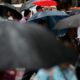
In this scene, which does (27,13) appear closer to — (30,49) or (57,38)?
(57,38)

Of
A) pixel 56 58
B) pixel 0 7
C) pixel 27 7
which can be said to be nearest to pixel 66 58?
pixel 56 58

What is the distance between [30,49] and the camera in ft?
8.95

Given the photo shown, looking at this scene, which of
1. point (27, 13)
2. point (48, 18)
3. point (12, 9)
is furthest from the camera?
point (27, 13)

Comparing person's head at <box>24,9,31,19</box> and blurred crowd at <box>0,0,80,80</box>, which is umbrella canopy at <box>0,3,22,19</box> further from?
person's head at <box>24,9,31,19</box>

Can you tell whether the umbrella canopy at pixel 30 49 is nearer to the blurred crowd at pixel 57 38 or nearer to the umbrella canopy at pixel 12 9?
the blurred crowd at pixel 57 38

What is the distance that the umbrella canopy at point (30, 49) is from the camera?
8.71ft

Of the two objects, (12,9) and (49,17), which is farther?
(12,9)

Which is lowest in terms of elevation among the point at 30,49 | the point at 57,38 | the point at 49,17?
the point at 49,17

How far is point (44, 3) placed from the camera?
15570 millimetres

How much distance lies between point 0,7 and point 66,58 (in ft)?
33.3

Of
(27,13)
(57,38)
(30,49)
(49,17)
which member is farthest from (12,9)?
(30,49)

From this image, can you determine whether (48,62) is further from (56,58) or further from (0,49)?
(0,49)

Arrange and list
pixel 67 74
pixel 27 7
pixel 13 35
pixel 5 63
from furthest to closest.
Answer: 1. pixel 27 7
2. pixel 67 74
3. pixel 13 35
4. pixel 5 63

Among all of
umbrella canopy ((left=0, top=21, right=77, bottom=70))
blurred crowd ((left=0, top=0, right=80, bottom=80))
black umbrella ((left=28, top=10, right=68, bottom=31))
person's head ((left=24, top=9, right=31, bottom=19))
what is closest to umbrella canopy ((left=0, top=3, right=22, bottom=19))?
blurred crowd ((left=0, top=0, right=80, bottom=80))
